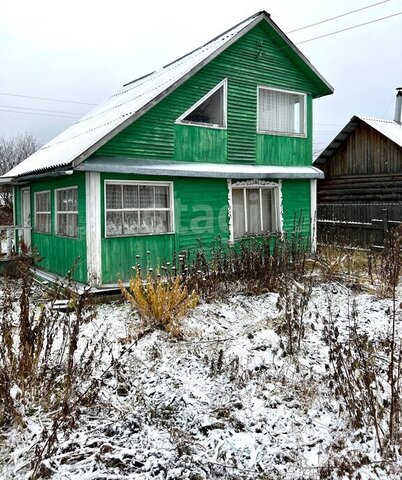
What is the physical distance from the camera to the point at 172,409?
4016 millimetres

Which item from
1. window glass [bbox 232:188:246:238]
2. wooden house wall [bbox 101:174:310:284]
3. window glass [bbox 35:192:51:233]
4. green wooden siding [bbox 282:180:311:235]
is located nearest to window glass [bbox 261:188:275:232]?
green wooden siding [bbox 282:180:311:235]

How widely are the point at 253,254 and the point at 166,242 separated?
216 cm

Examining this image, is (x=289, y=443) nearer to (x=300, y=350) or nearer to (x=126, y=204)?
(x=300, y=350)

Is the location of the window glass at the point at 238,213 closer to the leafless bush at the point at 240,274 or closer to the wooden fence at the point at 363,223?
the leafless bush at the point at 240,274

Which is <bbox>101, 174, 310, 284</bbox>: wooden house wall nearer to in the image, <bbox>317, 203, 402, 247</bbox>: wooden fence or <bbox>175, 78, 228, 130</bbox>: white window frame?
<bbox>175, 78, 228, 130</bbox>: white window frame

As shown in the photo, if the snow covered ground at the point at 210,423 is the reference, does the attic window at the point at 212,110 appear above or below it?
above

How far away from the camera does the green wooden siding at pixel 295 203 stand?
11.5 m

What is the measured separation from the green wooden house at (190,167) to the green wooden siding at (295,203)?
34 millimetres

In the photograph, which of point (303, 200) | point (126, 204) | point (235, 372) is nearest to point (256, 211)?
point (303, 200)

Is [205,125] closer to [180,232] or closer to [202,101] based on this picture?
[202,101]

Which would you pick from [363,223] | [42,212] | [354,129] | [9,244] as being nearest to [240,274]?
[42,212]

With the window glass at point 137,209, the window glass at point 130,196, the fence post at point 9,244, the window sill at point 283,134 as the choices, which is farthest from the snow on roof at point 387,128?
the fence post at point 9,244

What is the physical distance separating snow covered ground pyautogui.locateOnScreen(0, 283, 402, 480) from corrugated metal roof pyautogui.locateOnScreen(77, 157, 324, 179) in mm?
3801

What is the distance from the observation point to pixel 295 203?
11.7m
